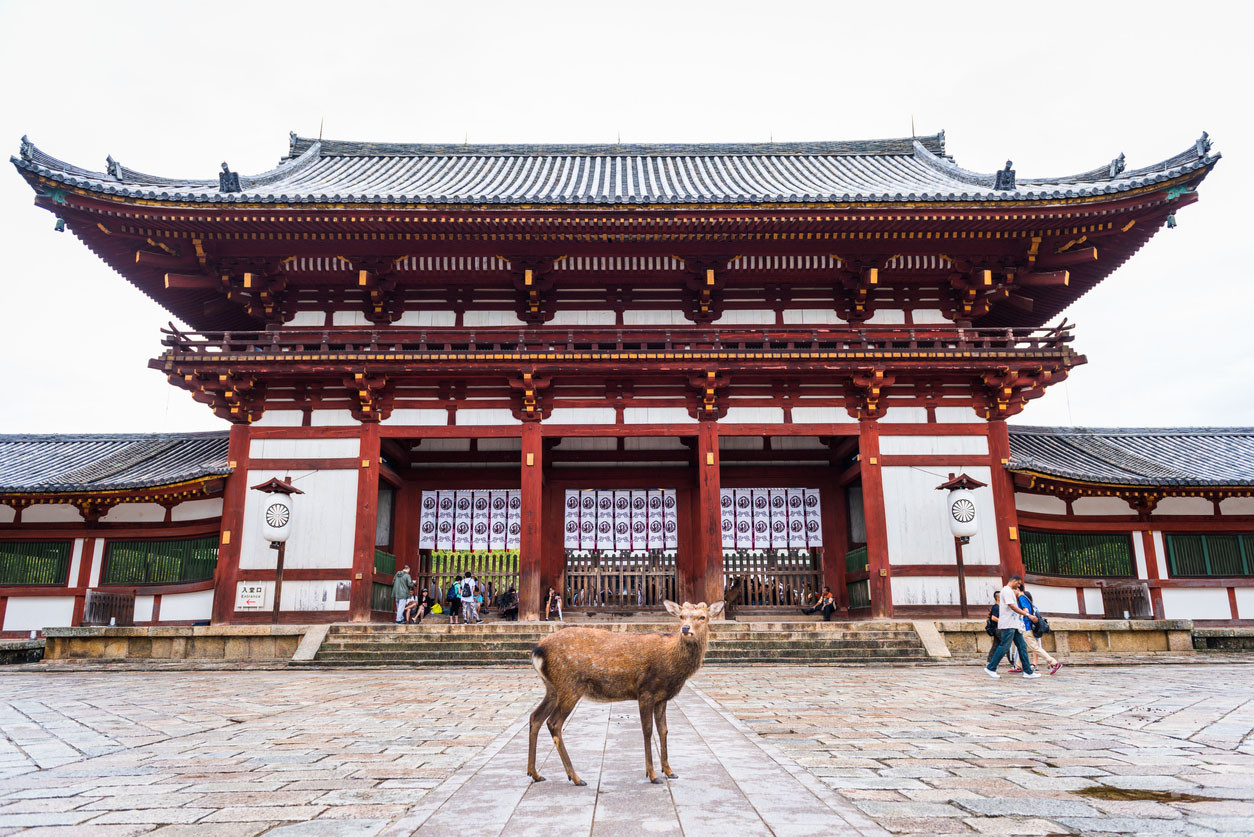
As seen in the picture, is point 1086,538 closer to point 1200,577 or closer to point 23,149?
point 1200,577

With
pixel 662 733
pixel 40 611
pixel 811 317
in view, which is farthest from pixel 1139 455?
pixel 40 611

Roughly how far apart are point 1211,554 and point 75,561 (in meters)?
26.6

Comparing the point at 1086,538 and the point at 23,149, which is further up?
the point at 23,149

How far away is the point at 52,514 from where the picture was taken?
17531 mm

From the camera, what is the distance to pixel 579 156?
24234 mm

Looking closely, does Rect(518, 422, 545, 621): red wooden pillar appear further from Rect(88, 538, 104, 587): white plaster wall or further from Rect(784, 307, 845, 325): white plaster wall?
Rect(88, 538, 104, 587): white plaster wall

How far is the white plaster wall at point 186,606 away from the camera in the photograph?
16516 millimetres

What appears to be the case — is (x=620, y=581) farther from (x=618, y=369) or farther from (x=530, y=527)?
(x=618, y=369)

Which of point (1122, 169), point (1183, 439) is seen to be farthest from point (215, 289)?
point (1183, 439)

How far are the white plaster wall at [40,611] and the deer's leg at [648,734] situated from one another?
59.5 ft

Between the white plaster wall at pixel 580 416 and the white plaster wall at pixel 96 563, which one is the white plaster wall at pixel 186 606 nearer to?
the white plaster wall at pixel 96 563

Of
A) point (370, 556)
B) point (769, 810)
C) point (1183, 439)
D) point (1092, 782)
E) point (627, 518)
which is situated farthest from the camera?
point (1183, 439)

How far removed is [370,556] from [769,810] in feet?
43.7

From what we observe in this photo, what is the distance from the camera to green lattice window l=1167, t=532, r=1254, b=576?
17109 millimetres
